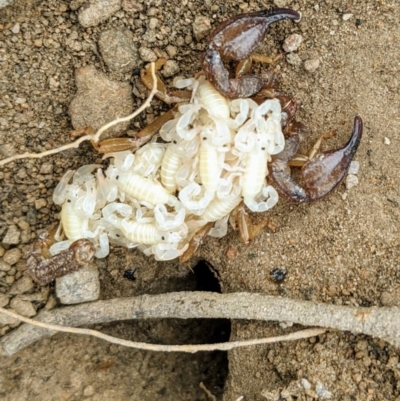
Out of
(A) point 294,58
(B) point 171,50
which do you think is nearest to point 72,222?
(B) point 171,50

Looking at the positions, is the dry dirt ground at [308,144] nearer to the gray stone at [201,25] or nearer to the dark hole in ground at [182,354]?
the gray stone at [201,25]

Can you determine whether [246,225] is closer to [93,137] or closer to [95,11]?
[93,137]

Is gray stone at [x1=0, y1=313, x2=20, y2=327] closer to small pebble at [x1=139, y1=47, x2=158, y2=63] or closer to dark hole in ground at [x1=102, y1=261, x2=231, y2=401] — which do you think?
dark hole in ground at [x1=102, y1=261, x2=231, y2=401]

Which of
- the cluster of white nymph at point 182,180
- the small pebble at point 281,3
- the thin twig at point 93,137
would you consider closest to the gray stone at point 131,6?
the thin twig at point 93,137

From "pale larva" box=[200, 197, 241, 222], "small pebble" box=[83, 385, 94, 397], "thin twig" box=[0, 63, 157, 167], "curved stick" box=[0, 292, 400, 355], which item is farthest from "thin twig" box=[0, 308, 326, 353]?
"thin twig" box=[0, 63, 157, 167]

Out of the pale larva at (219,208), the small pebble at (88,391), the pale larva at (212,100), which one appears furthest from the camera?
the small pebble at (88,391)

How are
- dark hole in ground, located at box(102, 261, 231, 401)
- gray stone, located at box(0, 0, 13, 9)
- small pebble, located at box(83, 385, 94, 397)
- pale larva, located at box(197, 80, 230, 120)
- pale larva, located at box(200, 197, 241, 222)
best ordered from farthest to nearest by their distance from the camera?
dark hole in ground, located at box(102, 261, 231, 401)
small pebble, located at box(83, 385, 94, 397)
pale larva, located at box(200, 197, 241, 222)
pale larva, located at box(197, 80, 230, 120)
gray stone, located at box(0, 0, 13, 9)
